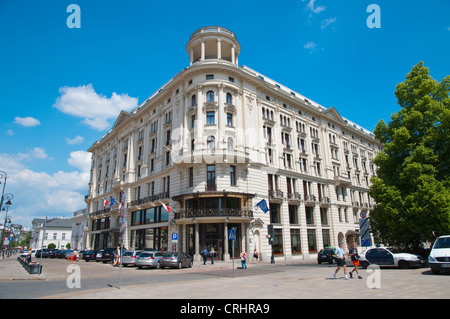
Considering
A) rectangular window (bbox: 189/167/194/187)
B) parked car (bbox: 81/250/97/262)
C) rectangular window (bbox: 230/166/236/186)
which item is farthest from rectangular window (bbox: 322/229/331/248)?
parked car (bbox: 81/250/97/262)

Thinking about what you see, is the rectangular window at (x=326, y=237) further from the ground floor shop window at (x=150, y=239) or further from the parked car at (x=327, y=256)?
the ground floor shop window at (x=150, y=239)

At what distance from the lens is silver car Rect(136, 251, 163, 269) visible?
81.4 ft

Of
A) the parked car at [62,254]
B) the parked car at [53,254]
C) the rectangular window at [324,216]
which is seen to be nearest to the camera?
the rectangular window at [324,216]

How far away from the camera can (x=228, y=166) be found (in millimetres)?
32875

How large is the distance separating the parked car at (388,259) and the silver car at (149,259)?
1654 centimetres

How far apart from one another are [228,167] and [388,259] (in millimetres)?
18194

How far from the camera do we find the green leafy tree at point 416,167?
21.0 metres

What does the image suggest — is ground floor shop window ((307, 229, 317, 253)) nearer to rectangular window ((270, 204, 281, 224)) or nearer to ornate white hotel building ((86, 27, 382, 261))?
ornate white hotel building ((86, 27, 382, 261))

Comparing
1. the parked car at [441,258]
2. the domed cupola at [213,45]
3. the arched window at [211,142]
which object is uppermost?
the domed cupola at [213,45]

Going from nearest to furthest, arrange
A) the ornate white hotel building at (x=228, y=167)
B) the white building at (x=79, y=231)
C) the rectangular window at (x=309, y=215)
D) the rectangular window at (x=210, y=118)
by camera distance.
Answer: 1. the ornate white hotel building at (x=228, y=167)
2. the rectangular window at (x=210, y=118)
3. the rectangular window at (x=309, y=215)
4. the white building at (x=79, y=231)

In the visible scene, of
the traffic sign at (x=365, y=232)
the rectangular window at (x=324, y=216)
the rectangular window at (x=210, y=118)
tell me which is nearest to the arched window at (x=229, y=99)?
the rectangular window at (x=210, y=118)

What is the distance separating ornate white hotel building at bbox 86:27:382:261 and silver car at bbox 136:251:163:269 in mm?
5549

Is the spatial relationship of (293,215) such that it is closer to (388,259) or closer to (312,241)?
(312,241)
